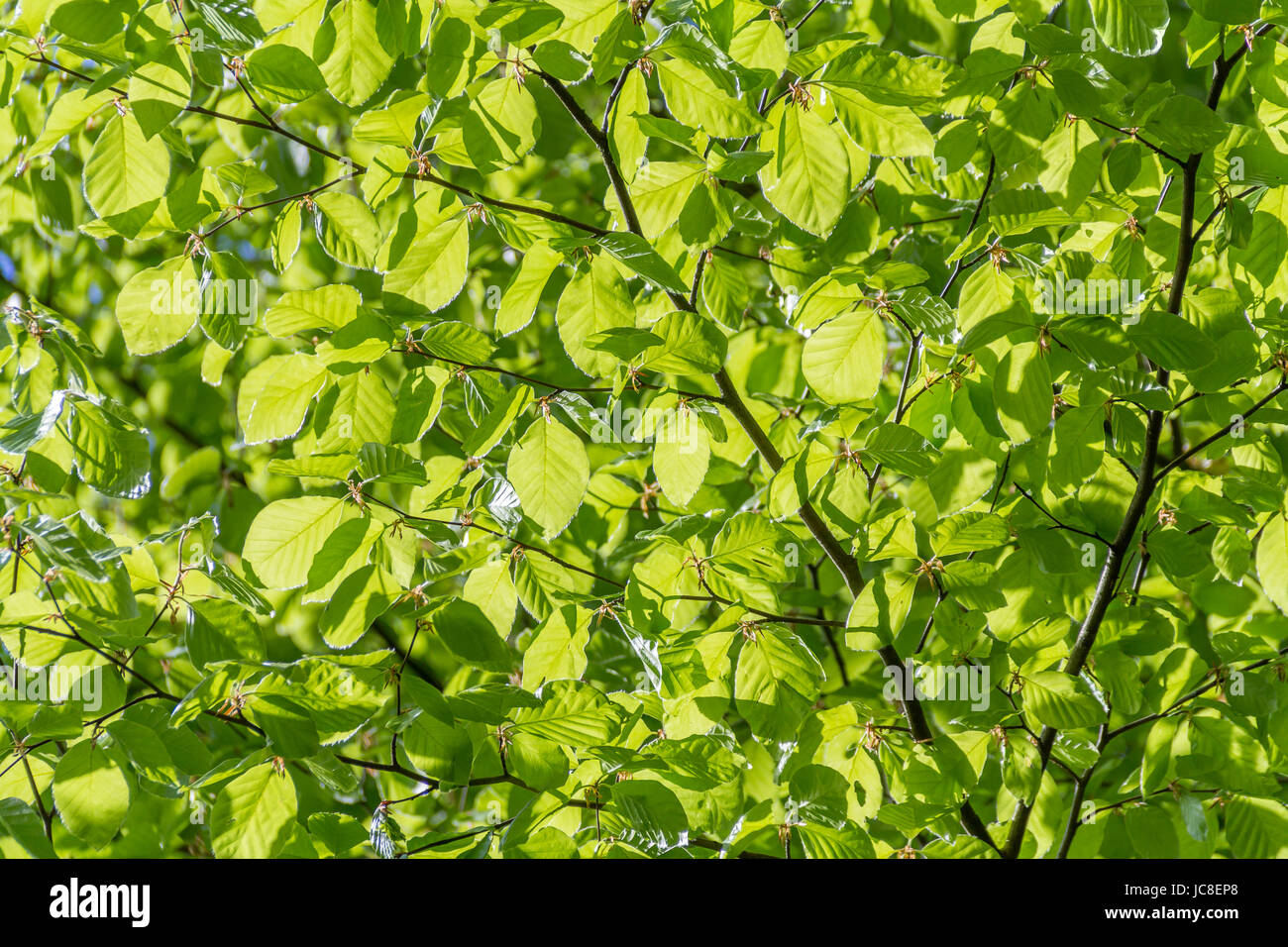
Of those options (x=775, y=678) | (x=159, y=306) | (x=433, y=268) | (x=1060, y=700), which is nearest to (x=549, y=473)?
(x=433, y=268)

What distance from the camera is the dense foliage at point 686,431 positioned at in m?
1.61

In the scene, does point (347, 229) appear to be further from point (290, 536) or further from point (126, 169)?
point (290, 536)

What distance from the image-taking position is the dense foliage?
63.3 inches

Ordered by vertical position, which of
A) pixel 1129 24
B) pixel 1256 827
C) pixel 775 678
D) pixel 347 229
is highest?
pixel 347 229

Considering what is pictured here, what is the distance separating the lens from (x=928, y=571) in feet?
6.04

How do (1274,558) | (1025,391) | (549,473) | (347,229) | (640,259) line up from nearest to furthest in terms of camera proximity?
(640,259) → (1025,391) → (549,473) → (1274,558) → (347,229)

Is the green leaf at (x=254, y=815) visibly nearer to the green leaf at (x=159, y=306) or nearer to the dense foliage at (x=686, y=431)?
the dense foliage at (x=686, y=431)

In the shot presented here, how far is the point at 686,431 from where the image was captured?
1.89 metres

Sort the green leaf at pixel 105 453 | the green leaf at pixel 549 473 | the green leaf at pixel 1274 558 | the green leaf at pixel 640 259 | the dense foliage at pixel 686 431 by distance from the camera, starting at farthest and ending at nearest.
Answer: the green leaf at pixel 105 453 → the green leaf at pixel 1274 558 → the green leaf at pixel 549 473 → the dense foliage at pixel 686 431 → the green leaf at pixel 640 259

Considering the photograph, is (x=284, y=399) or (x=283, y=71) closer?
(x=283, y=71)

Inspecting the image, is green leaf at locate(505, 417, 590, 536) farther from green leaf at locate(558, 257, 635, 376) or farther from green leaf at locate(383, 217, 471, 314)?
green leaf at locate(383, 217, 471, 314)

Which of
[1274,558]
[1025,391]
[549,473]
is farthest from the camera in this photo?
[1274,558]

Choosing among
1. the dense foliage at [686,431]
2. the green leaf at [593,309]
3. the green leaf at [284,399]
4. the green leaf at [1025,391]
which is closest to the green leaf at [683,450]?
the dense foliage at [686,431]
